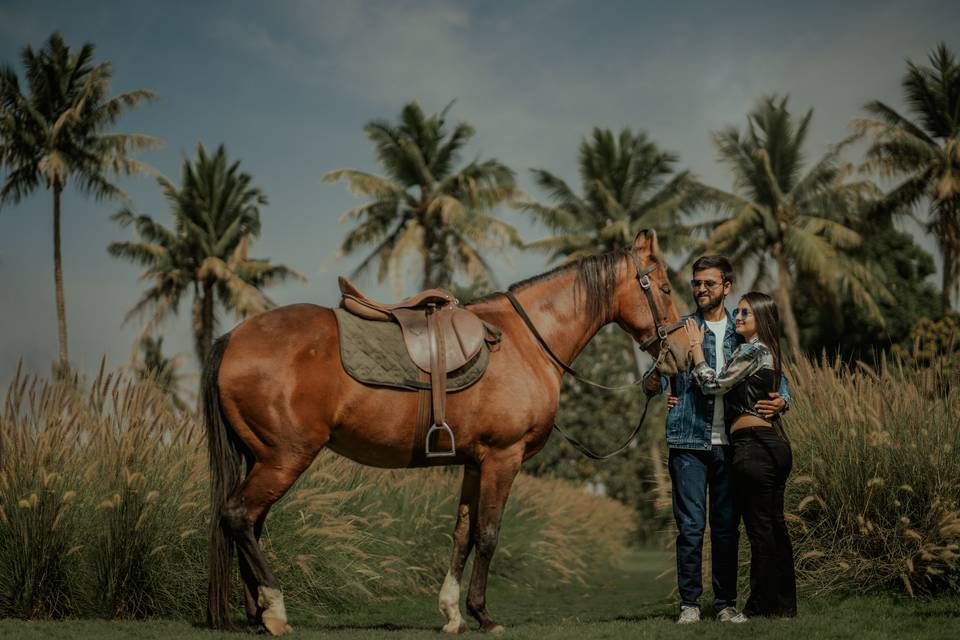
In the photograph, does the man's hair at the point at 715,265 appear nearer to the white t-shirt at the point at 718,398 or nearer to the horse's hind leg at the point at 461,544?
the white t-shirt at the point at 718,398

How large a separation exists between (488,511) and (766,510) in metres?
1.73

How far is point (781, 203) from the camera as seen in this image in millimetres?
33312

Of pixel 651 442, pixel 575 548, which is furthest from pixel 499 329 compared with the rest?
pixel 651 442

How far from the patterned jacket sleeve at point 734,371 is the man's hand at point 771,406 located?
21 cm

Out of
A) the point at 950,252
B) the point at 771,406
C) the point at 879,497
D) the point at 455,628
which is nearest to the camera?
the point at 455,628

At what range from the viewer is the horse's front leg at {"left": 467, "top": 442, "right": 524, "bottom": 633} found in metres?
4.97

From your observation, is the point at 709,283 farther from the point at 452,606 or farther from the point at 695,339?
the point at 452,606

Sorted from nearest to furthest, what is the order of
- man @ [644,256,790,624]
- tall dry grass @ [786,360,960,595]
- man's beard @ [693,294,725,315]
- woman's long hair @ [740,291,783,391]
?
woman's long hair @ [740,291,783,391], man @ [644,256,790,624], man's beard @ [693,294,725,315], tall dry grass @ [786,360,960,595]

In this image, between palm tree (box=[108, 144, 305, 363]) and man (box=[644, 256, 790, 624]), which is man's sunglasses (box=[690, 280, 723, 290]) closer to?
man (box=[644, 256, 790, 624])

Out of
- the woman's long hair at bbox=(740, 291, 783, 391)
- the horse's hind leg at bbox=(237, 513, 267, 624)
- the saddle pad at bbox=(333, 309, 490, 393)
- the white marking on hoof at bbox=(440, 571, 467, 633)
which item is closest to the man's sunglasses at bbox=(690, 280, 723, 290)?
the woman's long hair at bbox=(740, 291, 783, 391)

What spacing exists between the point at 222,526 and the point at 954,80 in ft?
111

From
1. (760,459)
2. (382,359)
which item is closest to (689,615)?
(760,459)

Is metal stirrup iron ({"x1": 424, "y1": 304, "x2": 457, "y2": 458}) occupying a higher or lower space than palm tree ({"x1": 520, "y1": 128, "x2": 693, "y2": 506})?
lower

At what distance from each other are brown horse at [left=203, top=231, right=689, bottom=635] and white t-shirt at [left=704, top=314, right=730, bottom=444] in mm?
259
